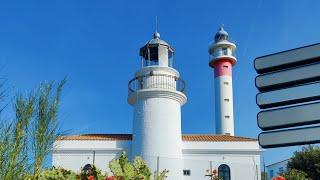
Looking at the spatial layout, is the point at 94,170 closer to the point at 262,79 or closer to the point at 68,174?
the point at 68,174

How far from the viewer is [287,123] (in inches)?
196

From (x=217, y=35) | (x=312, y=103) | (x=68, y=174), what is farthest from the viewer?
(x=217, y=35)

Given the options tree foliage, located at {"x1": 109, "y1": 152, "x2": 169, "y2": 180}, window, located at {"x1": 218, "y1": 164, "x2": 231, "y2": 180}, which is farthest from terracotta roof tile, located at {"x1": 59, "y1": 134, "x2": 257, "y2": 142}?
tree foliage, located at {"x1": 109, "y1": 152, "x2": 169, "y2": 180}

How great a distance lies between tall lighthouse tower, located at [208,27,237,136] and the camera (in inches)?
1427

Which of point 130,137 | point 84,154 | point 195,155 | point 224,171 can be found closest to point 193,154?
point 195,155

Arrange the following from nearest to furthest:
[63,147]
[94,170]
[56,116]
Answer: [56,116], [94,170], [63,147]

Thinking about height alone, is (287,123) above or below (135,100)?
below

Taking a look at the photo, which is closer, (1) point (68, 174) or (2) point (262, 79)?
(2) point (262, 79)

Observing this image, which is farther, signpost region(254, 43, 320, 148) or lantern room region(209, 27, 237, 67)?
lantern room region(209, 27, 237, 67)

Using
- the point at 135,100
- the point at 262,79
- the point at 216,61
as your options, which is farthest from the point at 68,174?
the point at 216,61

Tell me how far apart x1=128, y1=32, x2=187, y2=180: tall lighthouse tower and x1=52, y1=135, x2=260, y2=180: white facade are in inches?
31.5

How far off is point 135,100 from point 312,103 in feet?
70.1

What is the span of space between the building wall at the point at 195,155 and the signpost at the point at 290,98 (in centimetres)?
2005

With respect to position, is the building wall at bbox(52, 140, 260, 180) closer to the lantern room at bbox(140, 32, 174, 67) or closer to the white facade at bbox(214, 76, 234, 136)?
the lantern room at bbox(140, 32, 174, 67)
